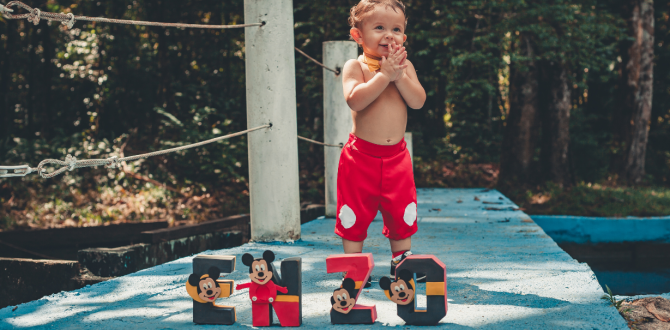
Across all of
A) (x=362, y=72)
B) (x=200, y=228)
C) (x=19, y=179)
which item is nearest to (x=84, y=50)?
(x=19, y=179)

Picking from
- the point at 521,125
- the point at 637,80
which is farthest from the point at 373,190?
the point at 637,80

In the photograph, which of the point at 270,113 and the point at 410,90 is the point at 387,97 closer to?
the point at 410,90

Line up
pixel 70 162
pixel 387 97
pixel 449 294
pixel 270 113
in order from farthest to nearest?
pixel 270 113 < pixel 387 97 < pixel 449 294 < pixel 70 162

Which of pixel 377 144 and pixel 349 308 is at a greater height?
pixel 377 144

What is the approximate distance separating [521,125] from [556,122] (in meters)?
0.55

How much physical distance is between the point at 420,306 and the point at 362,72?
101 centimetres

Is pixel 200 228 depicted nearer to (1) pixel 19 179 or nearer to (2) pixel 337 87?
(2) pixel 337 87

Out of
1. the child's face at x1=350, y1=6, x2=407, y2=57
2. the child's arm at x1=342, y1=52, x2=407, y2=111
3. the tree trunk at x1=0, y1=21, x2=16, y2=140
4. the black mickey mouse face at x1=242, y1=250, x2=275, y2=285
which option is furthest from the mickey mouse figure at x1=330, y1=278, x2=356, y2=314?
the tree trunk at x1=0, y1=21, x2=16, y2=140

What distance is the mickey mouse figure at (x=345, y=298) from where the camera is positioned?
63.0 inches

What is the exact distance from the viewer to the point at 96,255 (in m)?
2.70

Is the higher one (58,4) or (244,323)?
(58,4)

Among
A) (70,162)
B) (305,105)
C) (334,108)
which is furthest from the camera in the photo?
(305,105)

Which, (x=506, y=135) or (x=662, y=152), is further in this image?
(x=662, y=152)

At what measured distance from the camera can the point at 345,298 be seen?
1.60 m
